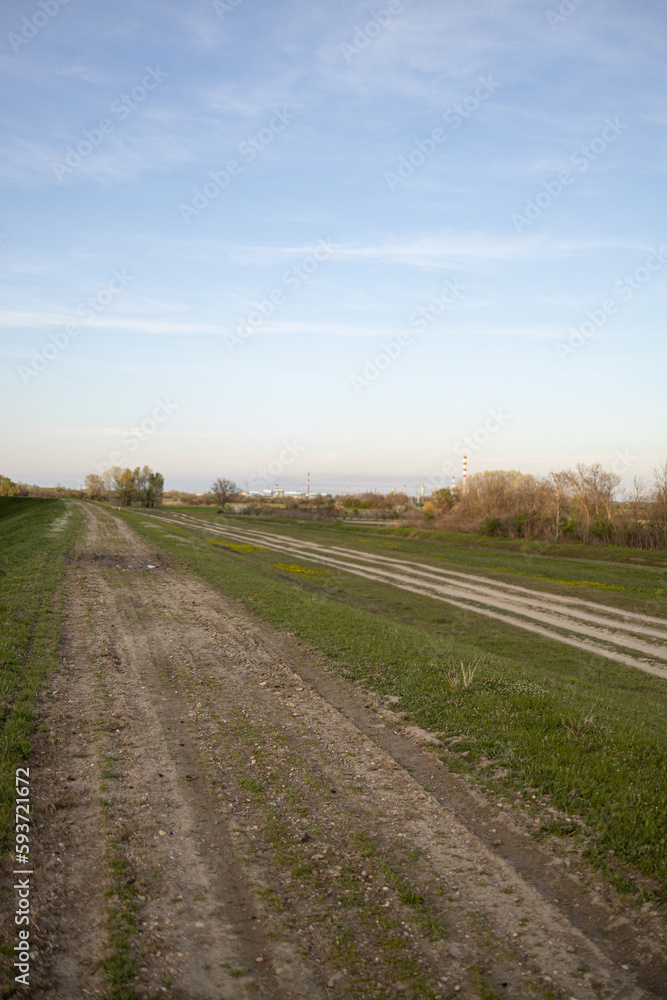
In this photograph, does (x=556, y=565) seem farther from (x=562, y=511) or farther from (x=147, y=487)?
(x=147, y=487)

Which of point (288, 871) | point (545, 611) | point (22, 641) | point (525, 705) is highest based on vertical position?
point (22, 641)

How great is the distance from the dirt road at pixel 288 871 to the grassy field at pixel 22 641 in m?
0.26

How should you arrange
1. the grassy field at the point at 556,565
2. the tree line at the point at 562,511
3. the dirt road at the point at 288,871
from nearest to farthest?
the dirt road at the point at 288,871 → the grassy field at the point at 556,565 → the tree line at the point at 562,511

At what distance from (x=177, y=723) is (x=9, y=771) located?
192 cm

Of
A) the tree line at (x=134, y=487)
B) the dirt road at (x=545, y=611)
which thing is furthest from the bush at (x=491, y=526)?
the tree line at (x=134, y=487)

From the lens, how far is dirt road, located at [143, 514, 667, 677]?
1330 cm

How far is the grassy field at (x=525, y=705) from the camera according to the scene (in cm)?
508

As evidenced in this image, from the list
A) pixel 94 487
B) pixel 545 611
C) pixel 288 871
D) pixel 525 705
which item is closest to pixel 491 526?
pixel 545 611

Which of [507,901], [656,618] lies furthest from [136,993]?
[656,618]

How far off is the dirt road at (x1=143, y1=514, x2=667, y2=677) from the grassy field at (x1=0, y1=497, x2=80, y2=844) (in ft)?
36.7

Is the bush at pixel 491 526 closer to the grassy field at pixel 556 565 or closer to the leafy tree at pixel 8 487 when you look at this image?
the grassy field at pixel 556 565

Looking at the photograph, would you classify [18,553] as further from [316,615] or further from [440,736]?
[440,736]

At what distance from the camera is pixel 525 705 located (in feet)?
25.3

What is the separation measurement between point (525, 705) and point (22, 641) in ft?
27.0
